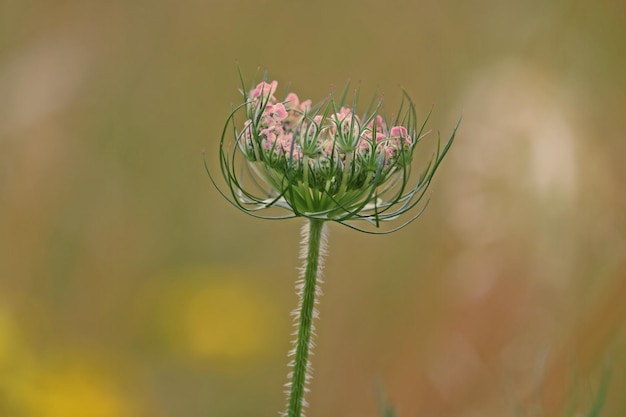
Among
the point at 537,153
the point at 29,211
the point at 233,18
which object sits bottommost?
the point at 29,211

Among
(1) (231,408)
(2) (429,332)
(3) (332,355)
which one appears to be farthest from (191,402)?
(2) (429,332)

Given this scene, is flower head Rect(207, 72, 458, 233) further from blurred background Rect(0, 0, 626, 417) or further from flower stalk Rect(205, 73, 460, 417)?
blurred background Rect(0, 0, 626, 417)

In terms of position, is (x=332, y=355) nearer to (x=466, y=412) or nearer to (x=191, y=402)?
(x=191, y=402)

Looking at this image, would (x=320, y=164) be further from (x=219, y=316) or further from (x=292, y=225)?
(x=292, y=225)

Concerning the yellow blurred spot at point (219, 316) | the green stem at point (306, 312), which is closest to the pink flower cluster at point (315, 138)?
the green stem at point (306, 312)

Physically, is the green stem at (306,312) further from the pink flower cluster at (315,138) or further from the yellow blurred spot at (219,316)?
the yellow blurred spot at (219,316)

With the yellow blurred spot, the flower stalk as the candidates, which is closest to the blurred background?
the yellow blurred spot

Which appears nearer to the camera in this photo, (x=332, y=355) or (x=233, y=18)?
(x=332, y=355)
